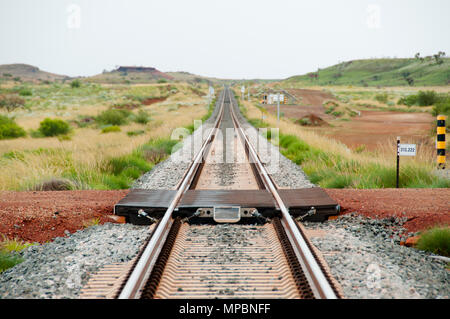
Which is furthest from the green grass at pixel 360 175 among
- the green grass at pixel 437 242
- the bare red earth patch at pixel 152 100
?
the bare red earth patch at pixel 152 100

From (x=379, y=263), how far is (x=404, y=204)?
274 centimetres

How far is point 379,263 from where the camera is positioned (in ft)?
13.8

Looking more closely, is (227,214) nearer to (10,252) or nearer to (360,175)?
(10,252)

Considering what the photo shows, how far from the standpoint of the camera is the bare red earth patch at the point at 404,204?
5676 millimetres

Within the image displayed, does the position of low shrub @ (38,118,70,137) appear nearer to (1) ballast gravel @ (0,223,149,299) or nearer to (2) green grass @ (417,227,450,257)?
(1) ballast gravel @ (0,223,149,299)

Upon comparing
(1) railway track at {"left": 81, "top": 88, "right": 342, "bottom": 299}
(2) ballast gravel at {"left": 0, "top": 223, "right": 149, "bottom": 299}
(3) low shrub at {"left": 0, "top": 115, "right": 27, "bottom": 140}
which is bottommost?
(2) ballast gravel at {"left": 0, "top": 223, "right": 149, "bottom": 299}

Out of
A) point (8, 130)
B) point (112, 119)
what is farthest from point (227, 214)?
point (112, 119)

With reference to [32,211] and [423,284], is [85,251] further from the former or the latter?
[423,284]

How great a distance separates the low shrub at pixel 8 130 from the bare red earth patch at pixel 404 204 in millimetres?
20611

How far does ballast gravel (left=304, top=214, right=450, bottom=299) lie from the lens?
3.63 meters

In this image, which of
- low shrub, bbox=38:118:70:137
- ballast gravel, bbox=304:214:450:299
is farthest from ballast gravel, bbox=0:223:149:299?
low shrub, bbox=38:118:70:137

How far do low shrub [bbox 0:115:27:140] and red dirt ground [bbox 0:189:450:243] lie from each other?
54.3 feet

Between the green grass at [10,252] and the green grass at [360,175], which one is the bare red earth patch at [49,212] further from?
the green grass at [360,175]
